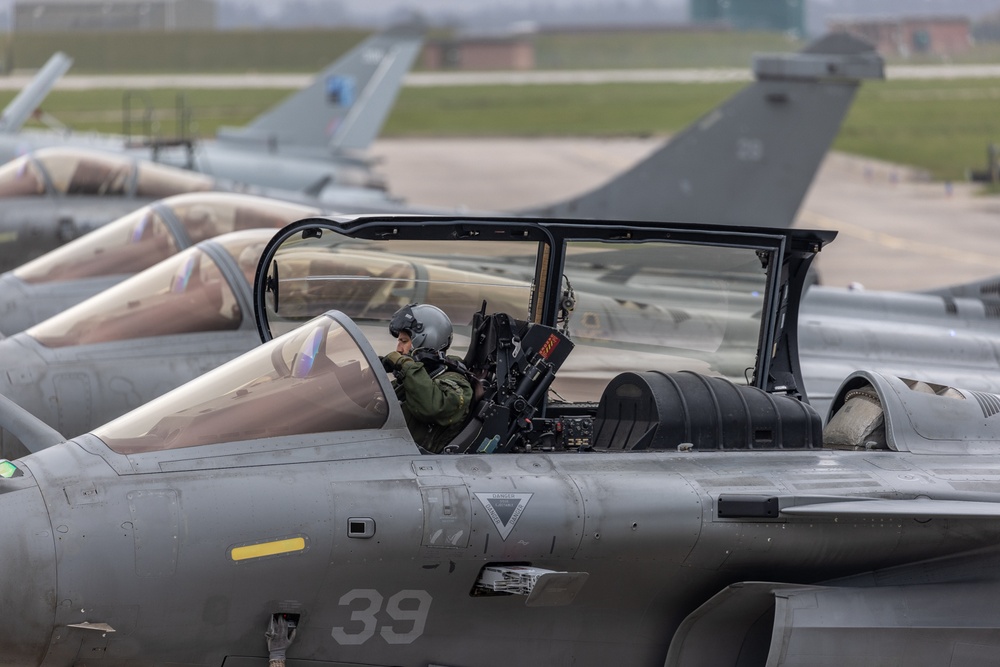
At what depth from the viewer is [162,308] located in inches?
313

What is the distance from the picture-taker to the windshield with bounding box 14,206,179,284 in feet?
31.6

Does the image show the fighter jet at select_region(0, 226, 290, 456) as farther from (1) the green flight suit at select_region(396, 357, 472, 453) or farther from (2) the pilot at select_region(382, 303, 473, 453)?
(1) the green flight suit at select_region(396, 357, 472, 453)

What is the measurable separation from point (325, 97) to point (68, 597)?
74.0ft

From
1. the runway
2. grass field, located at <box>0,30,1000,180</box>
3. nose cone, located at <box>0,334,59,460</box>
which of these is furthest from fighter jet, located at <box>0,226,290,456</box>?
the runway

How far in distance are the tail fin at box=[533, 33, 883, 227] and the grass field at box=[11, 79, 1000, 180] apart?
2635cm

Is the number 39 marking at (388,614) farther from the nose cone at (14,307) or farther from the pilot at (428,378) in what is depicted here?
the nose cone at (14,307)

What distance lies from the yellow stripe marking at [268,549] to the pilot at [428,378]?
924 millimetres

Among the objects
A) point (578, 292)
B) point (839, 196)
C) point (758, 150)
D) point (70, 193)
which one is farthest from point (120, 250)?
point (839, 196)

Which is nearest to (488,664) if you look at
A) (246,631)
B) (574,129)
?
(246,631)

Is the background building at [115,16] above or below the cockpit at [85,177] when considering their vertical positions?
above

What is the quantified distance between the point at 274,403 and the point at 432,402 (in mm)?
703

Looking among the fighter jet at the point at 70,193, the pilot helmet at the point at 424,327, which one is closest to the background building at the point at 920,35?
the fighter jet at the point at 70,193

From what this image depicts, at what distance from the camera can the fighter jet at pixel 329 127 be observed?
880 inches

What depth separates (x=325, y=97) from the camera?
26.2 metres
